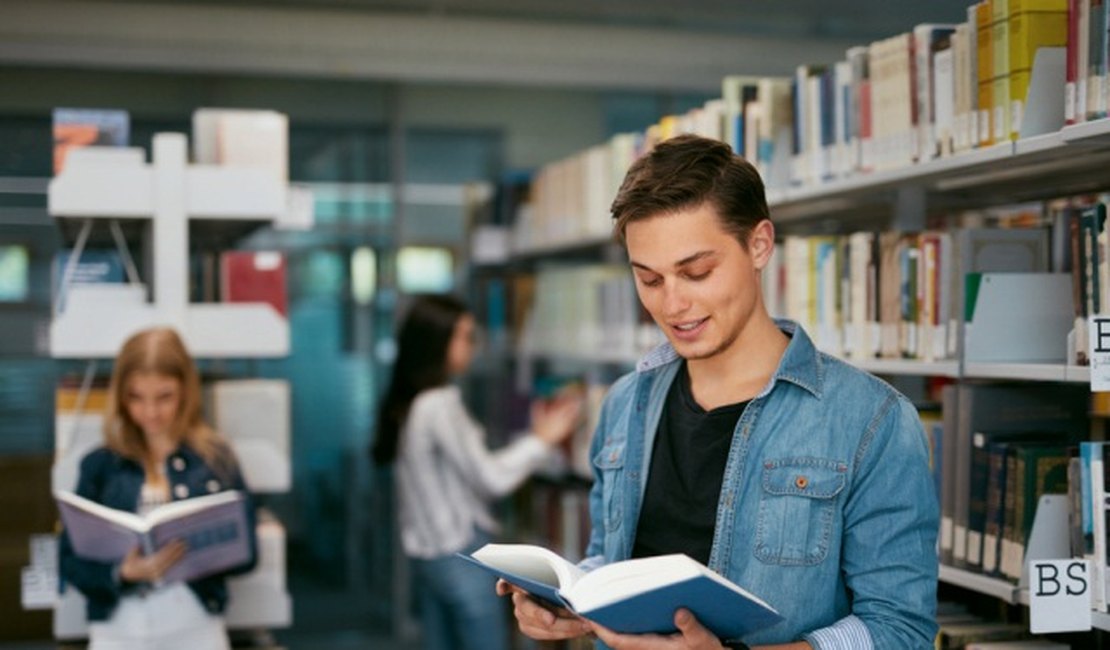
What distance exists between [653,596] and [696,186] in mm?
586

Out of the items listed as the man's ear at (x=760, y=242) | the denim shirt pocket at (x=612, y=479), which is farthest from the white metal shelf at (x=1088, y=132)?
the denim shirt pocket at (x=612, y=479)

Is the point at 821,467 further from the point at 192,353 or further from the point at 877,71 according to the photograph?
the point at 192,353

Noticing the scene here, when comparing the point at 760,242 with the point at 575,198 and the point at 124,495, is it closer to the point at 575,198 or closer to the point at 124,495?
the point at 124,495

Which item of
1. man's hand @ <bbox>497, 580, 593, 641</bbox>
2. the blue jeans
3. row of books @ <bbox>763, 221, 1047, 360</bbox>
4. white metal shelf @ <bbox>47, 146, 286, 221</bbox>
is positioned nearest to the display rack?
white metal shelf @ <bbox>47, 146, 286, 221</bbox>

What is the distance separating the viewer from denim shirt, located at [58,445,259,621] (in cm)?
337

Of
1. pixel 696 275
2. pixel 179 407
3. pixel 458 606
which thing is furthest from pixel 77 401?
pixel 696 275

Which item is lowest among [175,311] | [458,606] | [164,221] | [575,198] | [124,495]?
[458,606]

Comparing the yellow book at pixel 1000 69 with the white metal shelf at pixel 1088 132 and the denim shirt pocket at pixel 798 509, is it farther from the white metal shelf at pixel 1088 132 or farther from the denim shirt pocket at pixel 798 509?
the denim shirt pocket at pixel 798 509

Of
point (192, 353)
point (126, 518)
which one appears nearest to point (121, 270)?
point (192, 353)

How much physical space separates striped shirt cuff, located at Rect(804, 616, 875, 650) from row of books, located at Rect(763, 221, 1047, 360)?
120 cm

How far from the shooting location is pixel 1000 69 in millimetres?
2666

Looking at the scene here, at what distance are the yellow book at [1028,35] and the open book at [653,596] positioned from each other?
54.0 inches

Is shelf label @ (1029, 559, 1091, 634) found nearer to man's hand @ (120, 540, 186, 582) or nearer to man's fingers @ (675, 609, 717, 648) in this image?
man's fingers @ (675, 609, 717, 648)

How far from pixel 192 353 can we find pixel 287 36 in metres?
2.94
